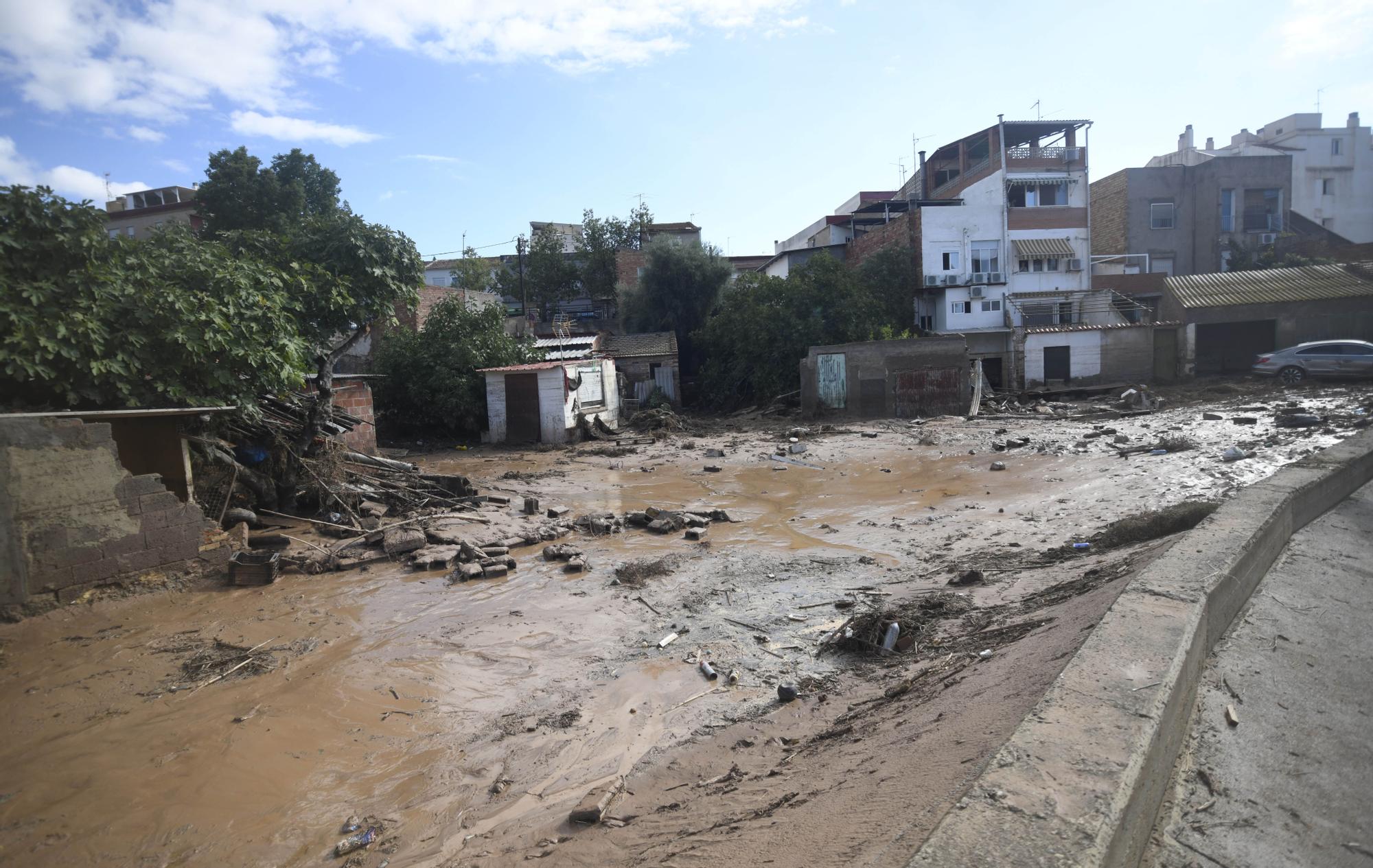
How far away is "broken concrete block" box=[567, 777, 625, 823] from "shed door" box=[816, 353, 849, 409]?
21920 mm

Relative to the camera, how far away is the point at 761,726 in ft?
15.6

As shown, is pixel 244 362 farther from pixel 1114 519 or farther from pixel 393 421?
pixel 393 421

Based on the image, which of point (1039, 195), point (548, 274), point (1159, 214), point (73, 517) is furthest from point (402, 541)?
point (1159, 214)

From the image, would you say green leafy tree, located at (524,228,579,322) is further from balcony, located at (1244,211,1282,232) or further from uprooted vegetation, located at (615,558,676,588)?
uprooted vegetation, located at (615,558,676,588)

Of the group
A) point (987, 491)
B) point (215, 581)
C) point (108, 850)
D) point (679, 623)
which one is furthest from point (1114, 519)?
point (215, 581)

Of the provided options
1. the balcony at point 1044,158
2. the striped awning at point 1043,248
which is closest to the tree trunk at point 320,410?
the striped awning at point 1043,248

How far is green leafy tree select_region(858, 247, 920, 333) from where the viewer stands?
109 ft

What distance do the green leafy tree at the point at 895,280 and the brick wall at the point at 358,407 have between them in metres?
21.8

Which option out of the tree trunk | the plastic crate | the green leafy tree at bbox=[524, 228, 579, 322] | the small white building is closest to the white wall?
the small white building

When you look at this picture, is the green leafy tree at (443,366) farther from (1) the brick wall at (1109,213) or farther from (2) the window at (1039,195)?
(1) the brick wall at (1109,213)

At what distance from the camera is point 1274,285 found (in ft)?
93.6

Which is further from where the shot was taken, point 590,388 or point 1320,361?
point 590,388

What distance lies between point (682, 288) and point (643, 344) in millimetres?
4811

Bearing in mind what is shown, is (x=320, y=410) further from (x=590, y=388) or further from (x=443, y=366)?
(x=590, y=388)
